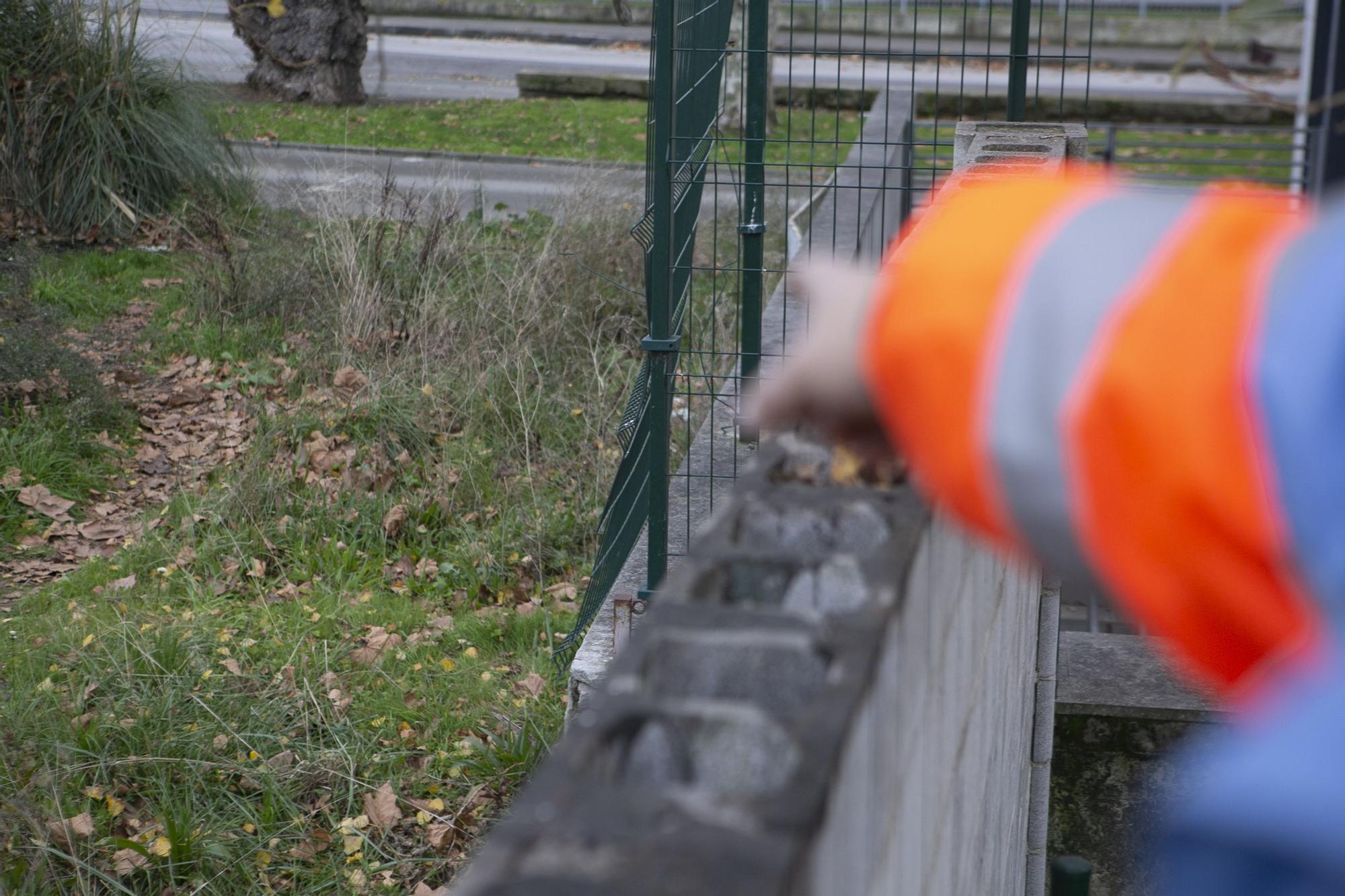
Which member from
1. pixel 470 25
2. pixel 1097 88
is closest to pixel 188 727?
pixel 1097 88

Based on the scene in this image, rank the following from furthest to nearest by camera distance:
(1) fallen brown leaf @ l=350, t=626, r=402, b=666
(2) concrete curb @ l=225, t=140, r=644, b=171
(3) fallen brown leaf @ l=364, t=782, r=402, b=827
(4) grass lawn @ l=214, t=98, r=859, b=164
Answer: (4) grass lawn @ l=214, t=98, r=859, b=164
(2) concrete curb @ l=225, t=140, r=644, b=171
(1) fallen brown leaf @ l=350, t=626, r=402, b=666
(3) fallen brown leaf @ l=364, t=782, r=402, b=827

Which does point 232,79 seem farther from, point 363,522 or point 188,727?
point 188,727

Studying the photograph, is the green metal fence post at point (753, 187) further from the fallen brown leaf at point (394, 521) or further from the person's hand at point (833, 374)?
the person's hand at point (833, 374)

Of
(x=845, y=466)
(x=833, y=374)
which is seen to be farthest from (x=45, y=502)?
(x=833, y=374)

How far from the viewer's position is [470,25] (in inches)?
1031

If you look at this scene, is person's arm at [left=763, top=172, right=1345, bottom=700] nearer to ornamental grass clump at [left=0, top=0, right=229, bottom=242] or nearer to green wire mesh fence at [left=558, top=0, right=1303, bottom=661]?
green wire mesh fence at [left=558, top=0, right=1303, bottom=661]

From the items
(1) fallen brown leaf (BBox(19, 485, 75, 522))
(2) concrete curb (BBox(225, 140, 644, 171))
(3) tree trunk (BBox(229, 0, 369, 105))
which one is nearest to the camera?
(1) fallen brown leaf (BBox(19, 485, 75, 522))

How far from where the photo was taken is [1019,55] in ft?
14.9

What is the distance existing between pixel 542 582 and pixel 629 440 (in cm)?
105

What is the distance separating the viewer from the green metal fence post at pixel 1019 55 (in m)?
4.55

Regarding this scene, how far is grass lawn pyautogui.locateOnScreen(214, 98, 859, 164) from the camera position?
12.7 meters

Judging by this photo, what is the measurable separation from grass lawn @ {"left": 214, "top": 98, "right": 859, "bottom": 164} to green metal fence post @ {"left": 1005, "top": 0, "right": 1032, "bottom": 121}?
689cm

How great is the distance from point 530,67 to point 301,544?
15966mm

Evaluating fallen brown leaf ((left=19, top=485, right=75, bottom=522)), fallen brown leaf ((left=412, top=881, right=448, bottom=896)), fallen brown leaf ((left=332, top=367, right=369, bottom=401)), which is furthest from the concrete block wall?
fallen brown leaf ((left=332, top=367, right=369, bottom=401))
